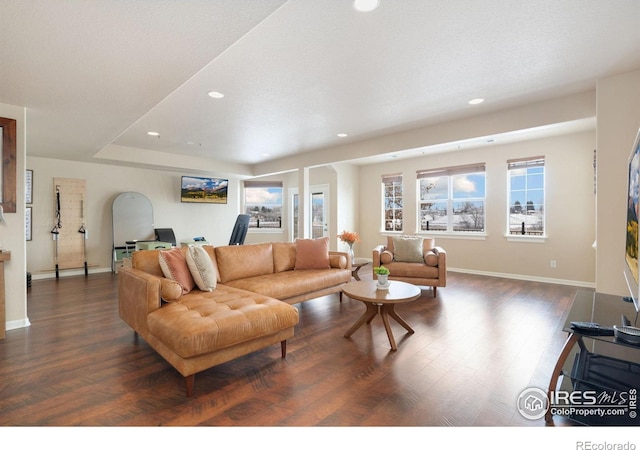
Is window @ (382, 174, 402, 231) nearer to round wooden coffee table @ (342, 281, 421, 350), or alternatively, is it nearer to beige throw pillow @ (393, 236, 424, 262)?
beige throw pillow @ (393, 236, 424, 262)

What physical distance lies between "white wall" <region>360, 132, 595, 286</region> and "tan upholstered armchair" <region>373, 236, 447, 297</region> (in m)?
1.86

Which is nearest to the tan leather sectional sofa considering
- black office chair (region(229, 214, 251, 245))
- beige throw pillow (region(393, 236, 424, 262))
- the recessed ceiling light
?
black office chair (region(229, 214, 251, 245))

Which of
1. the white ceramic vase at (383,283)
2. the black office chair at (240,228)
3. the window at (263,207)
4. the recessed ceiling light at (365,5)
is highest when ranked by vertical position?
the recessed ceiling light at (365,5)

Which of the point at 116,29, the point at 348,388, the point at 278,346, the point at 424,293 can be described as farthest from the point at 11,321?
the point at 424,293

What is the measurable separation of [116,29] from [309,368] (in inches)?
104

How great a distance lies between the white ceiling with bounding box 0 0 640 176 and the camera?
1.87 m

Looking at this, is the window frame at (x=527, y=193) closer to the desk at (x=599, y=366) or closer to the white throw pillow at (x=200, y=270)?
the desk at (x=599, y=366)

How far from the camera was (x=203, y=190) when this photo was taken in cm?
760

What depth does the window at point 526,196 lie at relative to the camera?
17.6ft

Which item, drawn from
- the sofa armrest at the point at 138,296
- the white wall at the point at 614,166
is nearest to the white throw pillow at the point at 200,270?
the sofa armrest at the point at 138,296

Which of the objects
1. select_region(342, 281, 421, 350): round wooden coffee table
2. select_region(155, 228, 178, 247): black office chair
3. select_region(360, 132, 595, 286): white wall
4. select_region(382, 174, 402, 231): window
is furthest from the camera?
select_region(382, 174, 402, 231): window

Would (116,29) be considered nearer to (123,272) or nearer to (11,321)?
(123,272)

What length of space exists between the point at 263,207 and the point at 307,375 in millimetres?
7017

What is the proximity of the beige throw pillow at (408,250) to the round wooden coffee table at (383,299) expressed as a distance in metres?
1.66
